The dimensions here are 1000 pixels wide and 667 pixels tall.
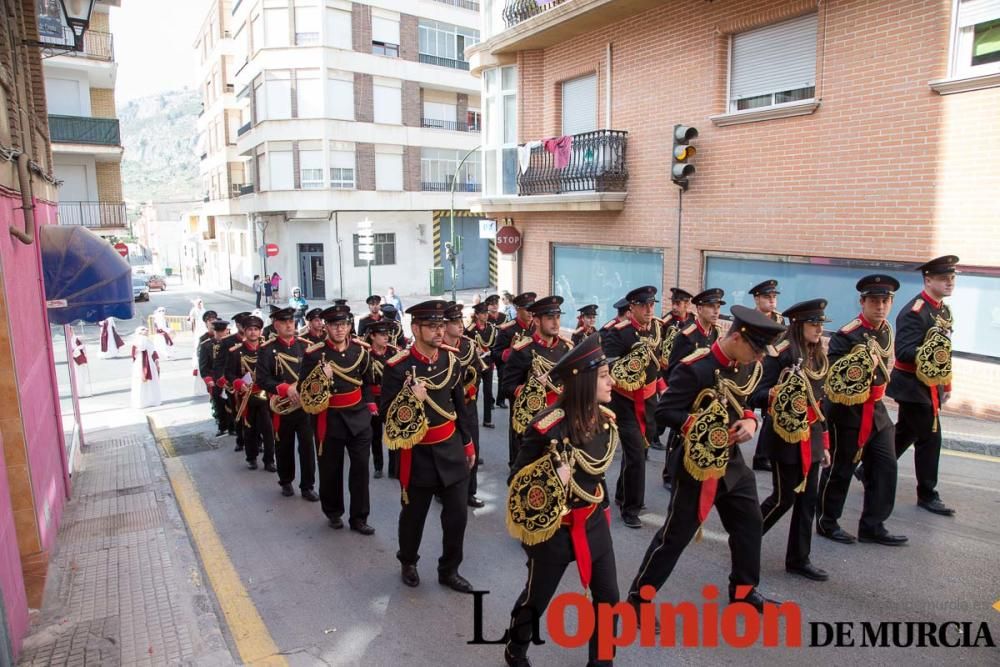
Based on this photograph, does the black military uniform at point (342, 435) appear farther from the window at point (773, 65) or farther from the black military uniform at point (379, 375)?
the window at point (773, 65)

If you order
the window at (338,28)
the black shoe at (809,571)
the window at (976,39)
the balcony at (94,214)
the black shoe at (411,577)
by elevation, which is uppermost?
the window at (338,28)

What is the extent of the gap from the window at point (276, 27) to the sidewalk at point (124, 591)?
28.9 metres

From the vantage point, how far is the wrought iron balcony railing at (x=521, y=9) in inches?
640

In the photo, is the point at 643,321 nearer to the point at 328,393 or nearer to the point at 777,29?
Result: the point at 328,393

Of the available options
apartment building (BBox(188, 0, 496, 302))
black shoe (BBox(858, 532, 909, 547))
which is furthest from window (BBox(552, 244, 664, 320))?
apartment building (BBox(188, 0, 496, 302))

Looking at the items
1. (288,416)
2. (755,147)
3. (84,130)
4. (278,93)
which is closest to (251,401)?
(288,416)

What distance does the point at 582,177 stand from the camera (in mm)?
15078

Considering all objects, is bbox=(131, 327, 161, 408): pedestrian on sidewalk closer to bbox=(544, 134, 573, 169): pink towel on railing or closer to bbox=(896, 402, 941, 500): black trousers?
bbox=(544, 134, 573, 169): pink towel on railing

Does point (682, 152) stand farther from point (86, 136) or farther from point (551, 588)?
point (86, 136)

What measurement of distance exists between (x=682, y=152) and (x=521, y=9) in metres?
6.84

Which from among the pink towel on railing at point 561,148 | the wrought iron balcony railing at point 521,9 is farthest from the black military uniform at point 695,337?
the wrought iron balcony railing at point 521,9

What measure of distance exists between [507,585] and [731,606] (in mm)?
1669

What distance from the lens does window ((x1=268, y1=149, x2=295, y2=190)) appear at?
109ft

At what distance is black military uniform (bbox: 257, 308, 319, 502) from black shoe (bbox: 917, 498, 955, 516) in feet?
20.0
